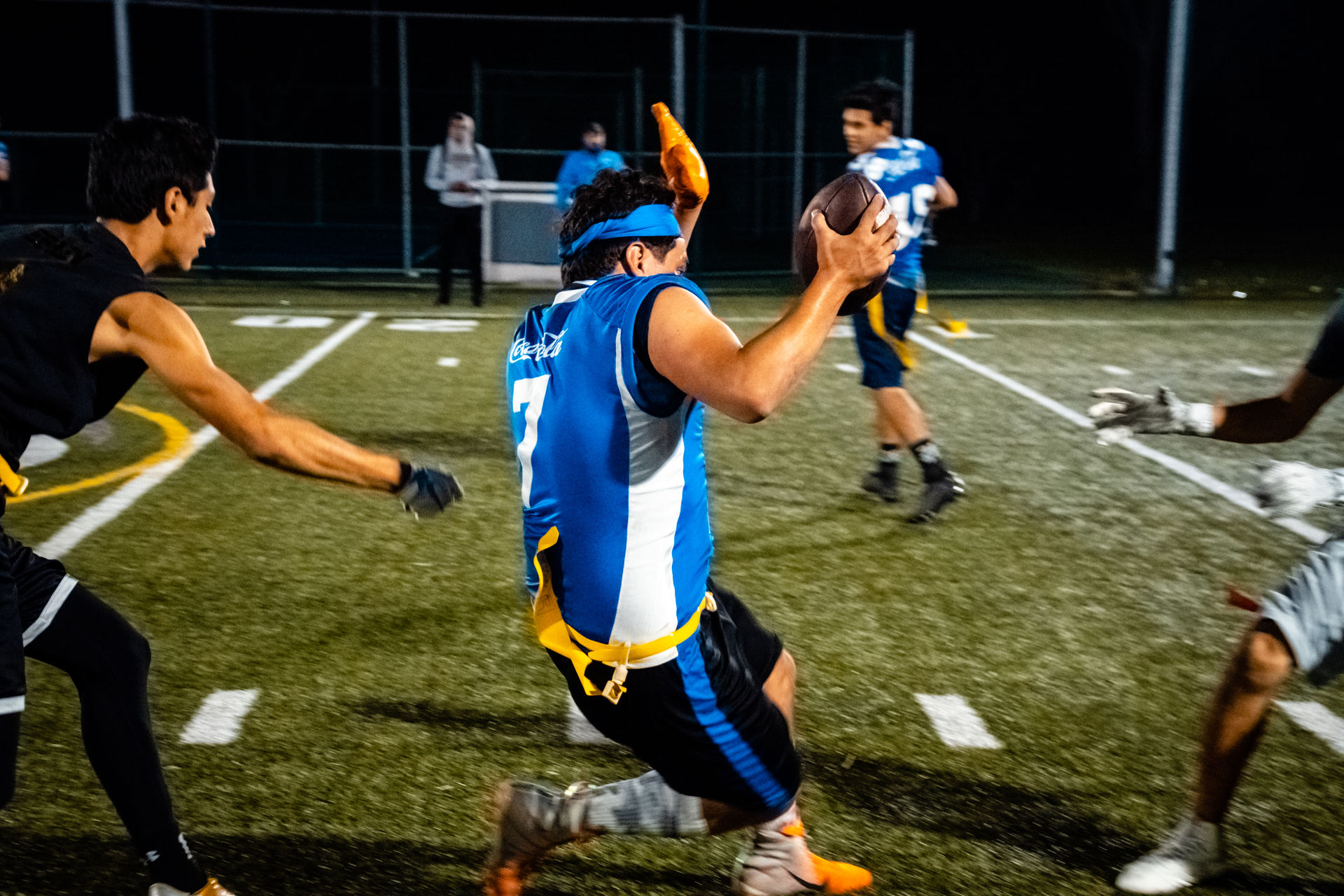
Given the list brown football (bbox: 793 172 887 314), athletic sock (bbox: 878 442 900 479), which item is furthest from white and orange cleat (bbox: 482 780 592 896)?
athletic sock (bbox: 878 442 900 479)

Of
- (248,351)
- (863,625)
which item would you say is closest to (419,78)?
(248,351)

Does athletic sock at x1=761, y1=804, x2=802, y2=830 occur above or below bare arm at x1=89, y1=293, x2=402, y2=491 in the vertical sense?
below

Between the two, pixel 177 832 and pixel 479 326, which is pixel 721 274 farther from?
pixel 177 832

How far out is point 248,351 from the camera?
1222cm

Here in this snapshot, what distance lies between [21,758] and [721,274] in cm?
1393

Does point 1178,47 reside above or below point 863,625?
above

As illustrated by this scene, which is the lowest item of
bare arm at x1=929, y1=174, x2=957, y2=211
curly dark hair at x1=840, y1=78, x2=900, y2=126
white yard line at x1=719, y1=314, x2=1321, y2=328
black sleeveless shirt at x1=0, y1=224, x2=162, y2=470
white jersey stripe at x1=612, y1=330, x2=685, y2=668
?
white yard line at x1=719, y1=314, x2=1321, y2=328

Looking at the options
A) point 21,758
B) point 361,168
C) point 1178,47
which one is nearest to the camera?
point 21,758

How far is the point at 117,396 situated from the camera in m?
3.00

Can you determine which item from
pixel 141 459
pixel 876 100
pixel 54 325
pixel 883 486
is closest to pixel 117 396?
pixel 54 325

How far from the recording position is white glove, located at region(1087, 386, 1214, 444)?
3.59m

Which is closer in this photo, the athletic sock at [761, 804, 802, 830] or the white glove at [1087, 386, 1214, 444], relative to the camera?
the athletic sock at [761, 804, 802, 830]

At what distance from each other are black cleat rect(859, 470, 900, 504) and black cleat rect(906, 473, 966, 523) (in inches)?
14.6

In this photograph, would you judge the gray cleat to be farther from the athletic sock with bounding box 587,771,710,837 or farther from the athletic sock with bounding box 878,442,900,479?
the athletic sock with bounding box 878,442,900,479
